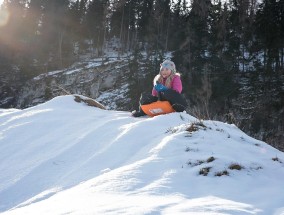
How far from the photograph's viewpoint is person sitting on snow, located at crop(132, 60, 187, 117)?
628 cm

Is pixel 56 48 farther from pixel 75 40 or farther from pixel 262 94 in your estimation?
pixel 262 94

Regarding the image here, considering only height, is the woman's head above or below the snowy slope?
above

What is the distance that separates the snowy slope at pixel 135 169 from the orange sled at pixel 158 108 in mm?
944

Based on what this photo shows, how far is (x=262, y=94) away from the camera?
94.7 feet

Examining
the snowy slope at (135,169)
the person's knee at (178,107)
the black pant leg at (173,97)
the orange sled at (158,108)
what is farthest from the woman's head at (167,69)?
the snowy slope at (135,169)

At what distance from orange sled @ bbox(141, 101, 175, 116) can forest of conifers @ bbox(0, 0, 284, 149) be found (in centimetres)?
1405

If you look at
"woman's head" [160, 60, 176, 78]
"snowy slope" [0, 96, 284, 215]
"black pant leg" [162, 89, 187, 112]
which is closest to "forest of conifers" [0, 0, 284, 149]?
"woman's head" [160, 60, 176, 78]

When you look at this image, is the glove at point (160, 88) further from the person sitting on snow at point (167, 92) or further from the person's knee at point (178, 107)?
the person's knee at point (178, 107)

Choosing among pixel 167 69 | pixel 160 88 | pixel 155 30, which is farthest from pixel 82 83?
pixel 160 88

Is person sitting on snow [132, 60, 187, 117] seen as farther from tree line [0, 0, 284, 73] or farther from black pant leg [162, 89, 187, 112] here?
tree line [0, 0, 284, 73]

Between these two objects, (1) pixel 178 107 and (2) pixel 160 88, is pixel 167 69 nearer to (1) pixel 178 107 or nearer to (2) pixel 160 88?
(2) pixel 160 88

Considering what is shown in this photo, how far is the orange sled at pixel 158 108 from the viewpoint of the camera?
6254mm

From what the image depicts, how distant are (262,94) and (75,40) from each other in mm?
27649

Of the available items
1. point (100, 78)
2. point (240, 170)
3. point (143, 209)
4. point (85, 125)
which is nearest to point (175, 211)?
point (143, 209)
